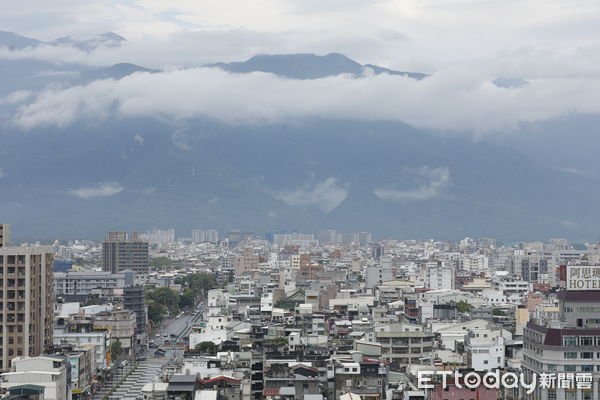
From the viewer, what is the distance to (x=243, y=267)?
486 feet

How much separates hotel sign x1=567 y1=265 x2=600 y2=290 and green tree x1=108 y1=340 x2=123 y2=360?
3678 centimetres

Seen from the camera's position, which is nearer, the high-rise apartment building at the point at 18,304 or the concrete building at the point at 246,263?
the high-rise apartment building at the point at 18,304

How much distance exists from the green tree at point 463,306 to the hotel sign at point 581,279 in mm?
40265

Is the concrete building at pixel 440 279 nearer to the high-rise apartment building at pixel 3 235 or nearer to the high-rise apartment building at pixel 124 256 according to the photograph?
the high-rise apartment building at pixel 124 256

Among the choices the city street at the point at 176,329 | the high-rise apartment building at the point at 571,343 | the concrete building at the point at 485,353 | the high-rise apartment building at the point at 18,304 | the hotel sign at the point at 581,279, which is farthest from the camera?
the city street at the point at 176,329

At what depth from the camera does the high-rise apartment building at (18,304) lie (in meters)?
54.2

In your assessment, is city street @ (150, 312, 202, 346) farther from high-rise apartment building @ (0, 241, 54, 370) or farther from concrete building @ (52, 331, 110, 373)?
high-rise apartment building @ (0, 241, 54, 370)

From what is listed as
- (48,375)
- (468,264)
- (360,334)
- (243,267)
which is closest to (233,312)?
(360,334)

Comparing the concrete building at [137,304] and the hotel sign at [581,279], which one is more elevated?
the hotel sign at [581,279]

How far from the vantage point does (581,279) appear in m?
40.9

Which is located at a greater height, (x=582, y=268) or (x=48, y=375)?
(x=582, y=268)

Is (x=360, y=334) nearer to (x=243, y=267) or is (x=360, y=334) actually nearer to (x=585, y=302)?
(x=585, y=302)

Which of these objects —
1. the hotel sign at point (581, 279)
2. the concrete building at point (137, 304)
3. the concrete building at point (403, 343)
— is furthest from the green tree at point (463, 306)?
the hotel sign at point (581, 279)

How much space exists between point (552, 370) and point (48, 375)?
18.9 m
